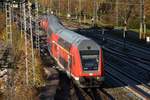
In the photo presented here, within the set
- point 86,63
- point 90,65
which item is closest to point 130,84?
point 90,65

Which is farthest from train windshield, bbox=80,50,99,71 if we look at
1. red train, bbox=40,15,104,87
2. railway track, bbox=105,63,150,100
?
railway track, bbox=105,63,150,100

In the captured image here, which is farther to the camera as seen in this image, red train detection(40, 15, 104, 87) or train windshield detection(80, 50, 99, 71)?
train windshield detection(80, 50, 99, 71)

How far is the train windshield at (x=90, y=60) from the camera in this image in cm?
3097

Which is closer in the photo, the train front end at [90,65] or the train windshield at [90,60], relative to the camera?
the train front end at [90,65]

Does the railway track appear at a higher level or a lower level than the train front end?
lower

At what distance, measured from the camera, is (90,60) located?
102 feet

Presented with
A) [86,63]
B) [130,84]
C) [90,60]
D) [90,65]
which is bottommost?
[130,84]

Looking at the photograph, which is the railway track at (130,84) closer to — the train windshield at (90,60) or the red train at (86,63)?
the red train at (86,63)

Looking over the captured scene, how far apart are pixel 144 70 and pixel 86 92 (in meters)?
11.0

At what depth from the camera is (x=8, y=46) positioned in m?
61.5

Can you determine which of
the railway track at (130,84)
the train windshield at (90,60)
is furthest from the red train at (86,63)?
the railway track at (130,84)

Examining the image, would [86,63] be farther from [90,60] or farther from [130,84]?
[130,84]

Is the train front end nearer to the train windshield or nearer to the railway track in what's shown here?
the train windshield

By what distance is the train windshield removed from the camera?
30969 mm
